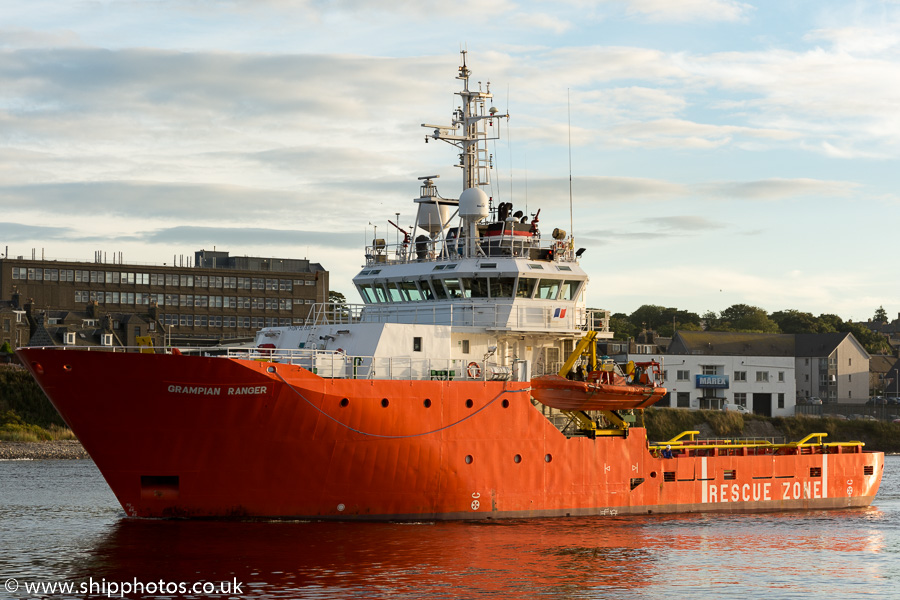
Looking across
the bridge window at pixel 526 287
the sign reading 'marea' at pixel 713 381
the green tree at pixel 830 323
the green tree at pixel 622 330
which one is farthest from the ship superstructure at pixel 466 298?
the green tree at pixel 830 323

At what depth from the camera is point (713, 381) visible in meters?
79.1

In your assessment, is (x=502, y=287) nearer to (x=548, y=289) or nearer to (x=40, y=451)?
(x=548, y=289)

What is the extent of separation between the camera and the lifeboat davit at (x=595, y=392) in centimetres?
2804

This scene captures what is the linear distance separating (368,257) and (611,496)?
10.4 meters

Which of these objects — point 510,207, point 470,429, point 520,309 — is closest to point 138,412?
point 470,429

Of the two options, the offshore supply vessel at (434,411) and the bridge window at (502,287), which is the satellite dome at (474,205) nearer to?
the offshore supply vessel at (434,411)

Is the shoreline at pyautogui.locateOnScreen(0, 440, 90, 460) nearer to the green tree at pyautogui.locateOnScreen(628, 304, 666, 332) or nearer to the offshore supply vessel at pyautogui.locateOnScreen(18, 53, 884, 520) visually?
the offshore supply vessel at pyautogui.locateOnScreen(18, 53, 884, 520)

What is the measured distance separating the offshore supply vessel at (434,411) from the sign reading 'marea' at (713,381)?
44.2 m

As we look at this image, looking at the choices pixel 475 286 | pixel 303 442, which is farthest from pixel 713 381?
pixel 303 442

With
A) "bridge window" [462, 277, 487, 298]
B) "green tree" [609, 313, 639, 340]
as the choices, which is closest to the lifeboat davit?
"bridge window" [462, 277, 487, 298]

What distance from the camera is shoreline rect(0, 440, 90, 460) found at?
55.1 m

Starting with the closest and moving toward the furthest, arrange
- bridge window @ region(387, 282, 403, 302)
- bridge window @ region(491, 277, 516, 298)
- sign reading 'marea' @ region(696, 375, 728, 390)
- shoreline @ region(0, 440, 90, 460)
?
bridge window @ region(491, 277, 516, 298)
bridge window @ region(387, 282, 403, 302)
shoreline @ region(0, 440, 90, 460)
sign reading 'marea' @ region(696, 375, 728, 390)

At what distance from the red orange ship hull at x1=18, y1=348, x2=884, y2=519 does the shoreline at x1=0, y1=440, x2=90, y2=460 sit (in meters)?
32.5

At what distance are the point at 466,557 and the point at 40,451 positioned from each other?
3984cm
